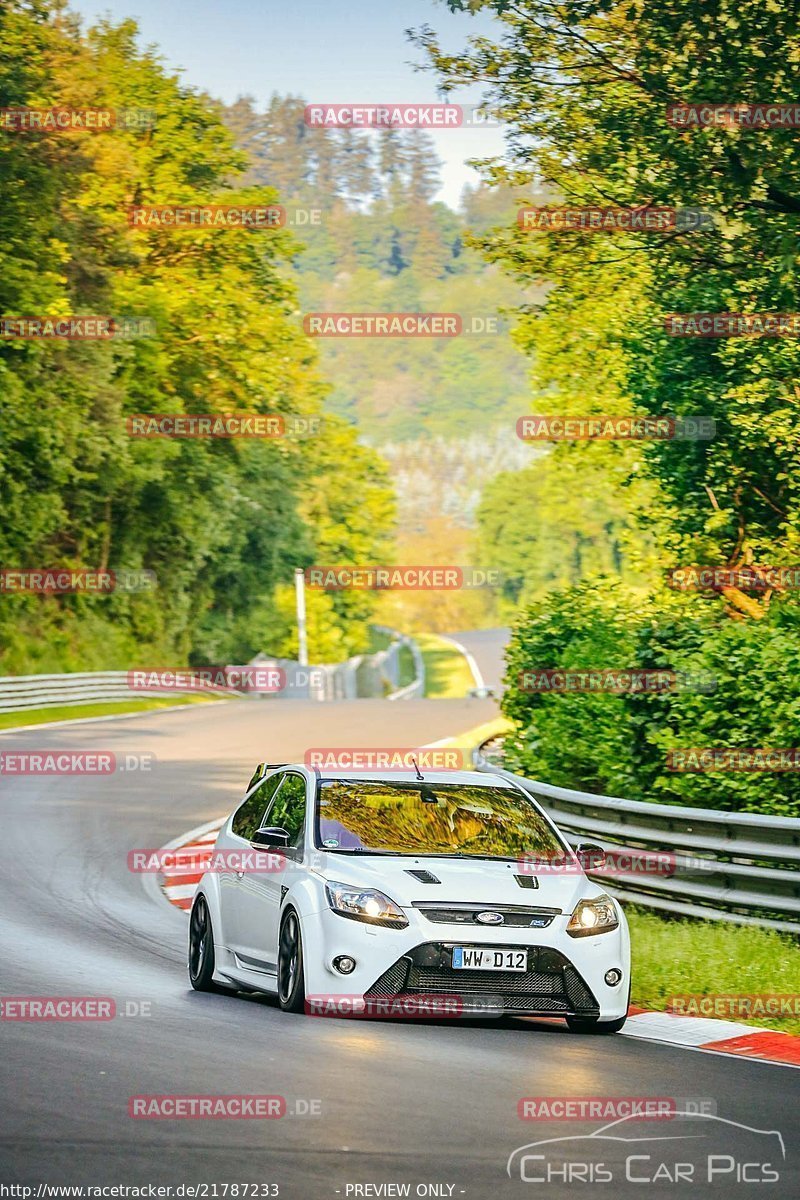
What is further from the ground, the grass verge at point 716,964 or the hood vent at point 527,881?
the hood vent at point 527,881

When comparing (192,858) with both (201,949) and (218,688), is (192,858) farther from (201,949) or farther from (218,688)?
(218,688)

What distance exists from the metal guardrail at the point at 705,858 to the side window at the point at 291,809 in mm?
3112

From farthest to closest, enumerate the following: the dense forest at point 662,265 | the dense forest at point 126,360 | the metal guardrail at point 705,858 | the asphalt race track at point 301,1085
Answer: the dense forest at point 126,360 → the dense forest at point 662,265 → the metal guardrail at point 705,858 → the asphalt race track at point 301,1085

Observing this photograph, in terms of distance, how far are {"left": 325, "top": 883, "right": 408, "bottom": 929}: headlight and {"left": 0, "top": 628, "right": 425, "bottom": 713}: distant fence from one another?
3295 cm

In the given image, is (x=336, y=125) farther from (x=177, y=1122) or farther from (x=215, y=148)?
(x=177, y=1122)

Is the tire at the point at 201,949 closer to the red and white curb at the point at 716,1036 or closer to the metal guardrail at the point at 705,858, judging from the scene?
the red and white curb at the point at 716,1036

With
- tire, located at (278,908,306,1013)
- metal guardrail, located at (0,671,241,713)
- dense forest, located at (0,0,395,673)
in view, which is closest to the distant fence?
metal guardrail, located at (0,671,241,713)

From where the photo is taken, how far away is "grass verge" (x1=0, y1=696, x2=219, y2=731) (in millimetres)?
41156

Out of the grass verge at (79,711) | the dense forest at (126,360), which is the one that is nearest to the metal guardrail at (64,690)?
the grass verge at (79,711)

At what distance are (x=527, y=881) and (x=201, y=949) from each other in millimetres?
2415

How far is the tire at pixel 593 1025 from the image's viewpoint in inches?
419

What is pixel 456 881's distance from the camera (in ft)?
34.9

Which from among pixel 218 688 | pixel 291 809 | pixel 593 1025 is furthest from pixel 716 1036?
pixel 218 688

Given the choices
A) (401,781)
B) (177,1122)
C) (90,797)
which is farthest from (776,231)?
(177,1122)
